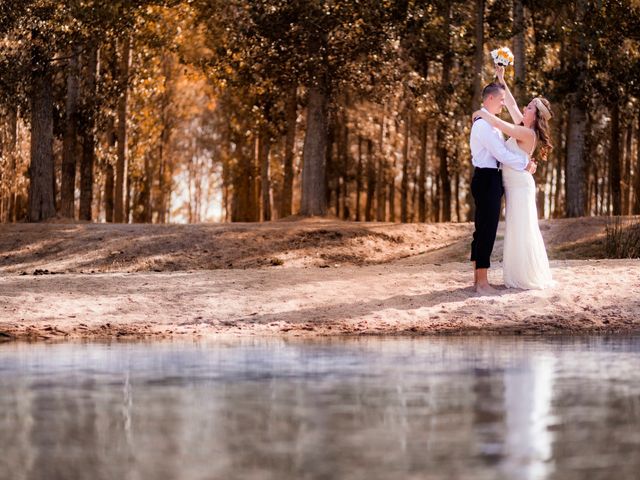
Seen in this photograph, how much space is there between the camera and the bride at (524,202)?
56.3 feet

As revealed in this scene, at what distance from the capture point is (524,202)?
17203mm

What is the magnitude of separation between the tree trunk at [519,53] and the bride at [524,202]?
18.7m

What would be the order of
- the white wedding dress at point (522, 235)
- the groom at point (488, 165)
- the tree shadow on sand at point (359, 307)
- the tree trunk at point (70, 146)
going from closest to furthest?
the groom at point (488, 165)
the tree shadow on sand at point (359, 307)
the white wedding dress at point (522, 235)
the tree trunk at point (70, 146)

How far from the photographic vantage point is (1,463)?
22.5 feet

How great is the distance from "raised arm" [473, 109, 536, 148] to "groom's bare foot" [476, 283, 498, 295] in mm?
1981

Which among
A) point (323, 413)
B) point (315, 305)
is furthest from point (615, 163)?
point (323, 413)

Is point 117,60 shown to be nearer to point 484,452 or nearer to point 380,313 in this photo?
point 380,313

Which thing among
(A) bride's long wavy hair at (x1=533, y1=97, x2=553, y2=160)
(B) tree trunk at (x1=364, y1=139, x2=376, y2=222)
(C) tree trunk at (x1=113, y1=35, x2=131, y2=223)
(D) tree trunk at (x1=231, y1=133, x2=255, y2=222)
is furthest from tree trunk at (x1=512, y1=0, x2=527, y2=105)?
(D) tree trunk at (x1=231, y1=133, x2=255, y2=222)

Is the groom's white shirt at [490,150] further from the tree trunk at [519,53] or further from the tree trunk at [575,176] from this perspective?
the tree trunk at [575,176]

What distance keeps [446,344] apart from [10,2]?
937 inches

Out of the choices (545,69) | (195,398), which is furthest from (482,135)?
(545,69)

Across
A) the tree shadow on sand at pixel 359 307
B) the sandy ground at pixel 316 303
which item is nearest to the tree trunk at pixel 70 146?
the sandy ground at pixel 316 303

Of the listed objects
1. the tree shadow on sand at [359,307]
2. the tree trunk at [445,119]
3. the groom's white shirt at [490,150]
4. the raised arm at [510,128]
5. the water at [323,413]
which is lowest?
the water at [323,413]

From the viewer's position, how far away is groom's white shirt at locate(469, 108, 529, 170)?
16.9m
